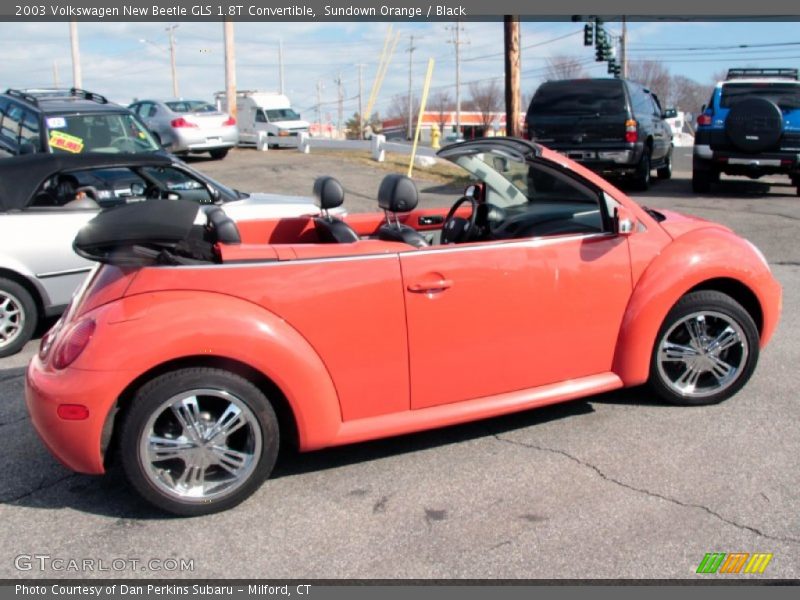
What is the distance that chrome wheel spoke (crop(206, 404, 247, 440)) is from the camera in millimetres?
3449

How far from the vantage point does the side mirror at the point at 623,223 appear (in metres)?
4.20

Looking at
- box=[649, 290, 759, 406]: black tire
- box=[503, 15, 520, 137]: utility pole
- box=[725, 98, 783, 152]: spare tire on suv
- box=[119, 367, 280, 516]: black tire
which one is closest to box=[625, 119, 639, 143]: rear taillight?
box=[725, 98, 783, 152]: spare tire on suv

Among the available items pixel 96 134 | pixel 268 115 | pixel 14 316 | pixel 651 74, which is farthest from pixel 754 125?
pixel 651 74

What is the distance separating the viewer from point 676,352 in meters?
4.43

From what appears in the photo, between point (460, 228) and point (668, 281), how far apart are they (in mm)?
1278

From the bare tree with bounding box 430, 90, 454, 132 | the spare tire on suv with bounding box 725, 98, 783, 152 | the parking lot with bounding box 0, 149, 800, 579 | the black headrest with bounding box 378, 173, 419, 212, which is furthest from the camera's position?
the bare tree with bounding box 430, 90, 454, 132

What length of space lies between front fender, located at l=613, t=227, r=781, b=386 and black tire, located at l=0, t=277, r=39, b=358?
444cm

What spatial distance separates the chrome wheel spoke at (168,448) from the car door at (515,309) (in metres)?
1.10

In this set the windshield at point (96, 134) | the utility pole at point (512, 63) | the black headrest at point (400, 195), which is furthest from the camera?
the utility pole at point (512, 63)

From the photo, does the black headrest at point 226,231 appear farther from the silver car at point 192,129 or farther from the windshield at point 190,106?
the windshield at point 190,106

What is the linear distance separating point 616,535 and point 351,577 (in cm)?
113

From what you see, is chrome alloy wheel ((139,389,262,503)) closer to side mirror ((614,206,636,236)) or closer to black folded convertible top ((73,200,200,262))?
black folded convertible top ((73,200,200,262))

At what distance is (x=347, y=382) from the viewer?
3656mm

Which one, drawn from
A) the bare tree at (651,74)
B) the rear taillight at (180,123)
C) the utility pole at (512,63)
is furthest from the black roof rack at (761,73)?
the bare tree at (651,74)
